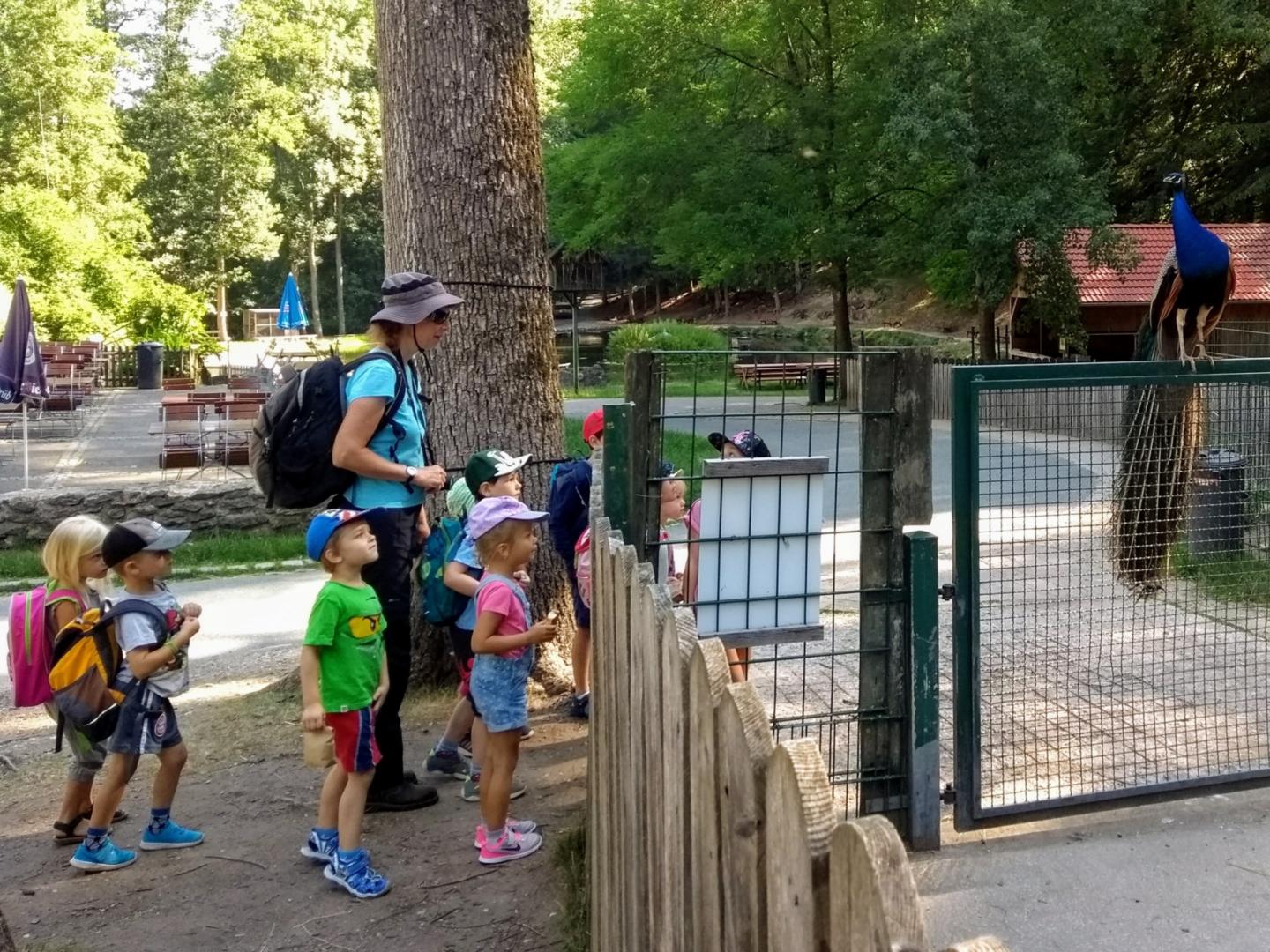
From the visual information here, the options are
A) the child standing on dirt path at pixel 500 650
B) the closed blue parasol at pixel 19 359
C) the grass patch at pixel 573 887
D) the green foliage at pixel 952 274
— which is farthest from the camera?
the green foliage at pixel 952 274

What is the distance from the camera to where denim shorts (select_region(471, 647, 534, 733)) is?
13.3 feet

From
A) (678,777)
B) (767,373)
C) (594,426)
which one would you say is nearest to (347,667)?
(594,426)

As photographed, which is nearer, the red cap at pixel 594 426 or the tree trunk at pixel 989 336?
the red cap at pixel 594 426

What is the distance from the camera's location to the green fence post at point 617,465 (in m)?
3.89

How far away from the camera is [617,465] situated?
12.9ft

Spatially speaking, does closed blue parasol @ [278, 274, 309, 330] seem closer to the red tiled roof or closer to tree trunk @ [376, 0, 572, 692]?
the red tiled roof

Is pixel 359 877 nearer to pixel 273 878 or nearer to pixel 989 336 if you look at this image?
pixel 273 878

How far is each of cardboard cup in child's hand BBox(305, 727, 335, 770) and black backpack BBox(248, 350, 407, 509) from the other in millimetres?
836

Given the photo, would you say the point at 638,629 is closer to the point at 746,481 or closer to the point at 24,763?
the point at 746,481

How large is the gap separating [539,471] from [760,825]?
4.48 metres

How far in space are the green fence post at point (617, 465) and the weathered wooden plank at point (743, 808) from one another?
7.20 feet

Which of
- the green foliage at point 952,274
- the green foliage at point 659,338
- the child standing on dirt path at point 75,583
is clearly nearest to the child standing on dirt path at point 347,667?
the child standing on dirt path at point 75,583

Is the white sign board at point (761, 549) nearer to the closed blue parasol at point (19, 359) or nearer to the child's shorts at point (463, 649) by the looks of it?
the child's shorts at point (463, 649)

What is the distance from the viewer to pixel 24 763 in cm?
563
